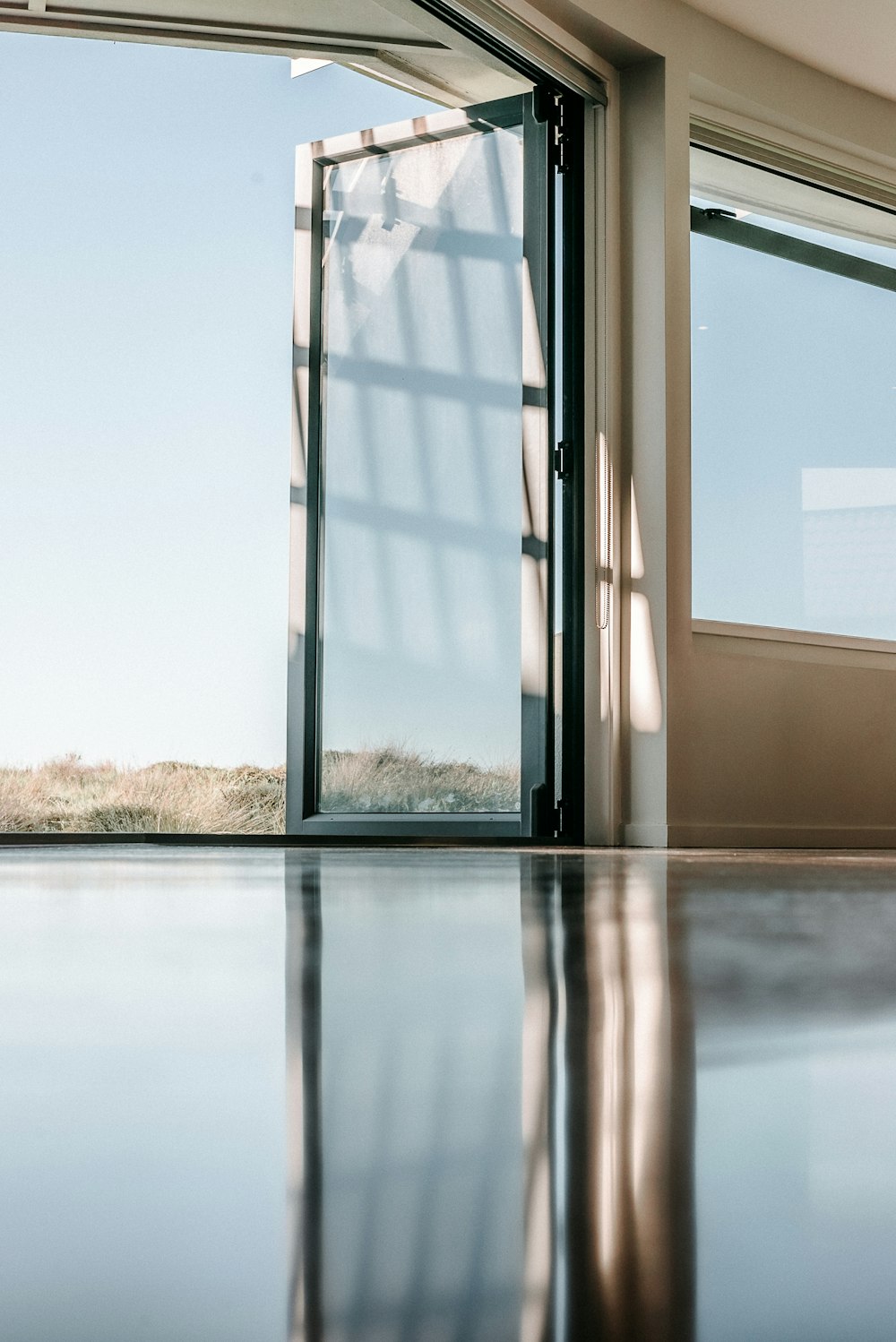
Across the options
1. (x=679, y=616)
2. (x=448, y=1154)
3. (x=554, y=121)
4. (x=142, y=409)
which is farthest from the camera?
(x=142, y=409)

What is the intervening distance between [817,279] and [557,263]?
1.30 m

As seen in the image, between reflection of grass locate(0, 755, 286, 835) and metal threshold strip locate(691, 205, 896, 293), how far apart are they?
6936 millimetres

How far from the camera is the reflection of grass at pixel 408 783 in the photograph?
375 cm

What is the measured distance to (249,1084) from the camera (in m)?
0.26

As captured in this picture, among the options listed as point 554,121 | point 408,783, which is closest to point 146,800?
point 408,783

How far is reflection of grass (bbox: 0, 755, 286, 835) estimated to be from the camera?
10.4 metres

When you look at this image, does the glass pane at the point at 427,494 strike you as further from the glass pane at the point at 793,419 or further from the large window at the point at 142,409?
the large window at the point at 142,409

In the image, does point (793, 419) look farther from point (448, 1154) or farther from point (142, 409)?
point (142, 409)

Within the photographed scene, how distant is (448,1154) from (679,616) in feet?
12.0

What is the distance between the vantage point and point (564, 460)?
3.81 metres

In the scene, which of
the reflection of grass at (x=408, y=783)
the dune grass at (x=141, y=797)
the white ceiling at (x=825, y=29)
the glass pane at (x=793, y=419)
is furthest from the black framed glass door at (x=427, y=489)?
the dune grass at (x=141, y=797)

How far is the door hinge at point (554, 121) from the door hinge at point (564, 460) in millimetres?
916

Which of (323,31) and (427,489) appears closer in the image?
(427,489)

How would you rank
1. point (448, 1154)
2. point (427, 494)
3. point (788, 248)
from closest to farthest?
point (448, 1154), point (427, 494), point (788, 248)
